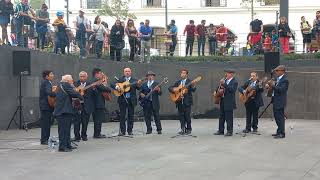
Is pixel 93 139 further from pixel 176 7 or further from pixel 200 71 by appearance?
pixel 176 7

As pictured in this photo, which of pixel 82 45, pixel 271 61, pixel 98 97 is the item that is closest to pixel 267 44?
pixel 271 61

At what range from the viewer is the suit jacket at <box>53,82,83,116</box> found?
13602 millimetres

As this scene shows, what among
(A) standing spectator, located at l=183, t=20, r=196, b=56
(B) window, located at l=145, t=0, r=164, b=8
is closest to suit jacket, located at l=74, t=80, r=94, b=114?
(A) standing spectator, located at l=183, t=20, r=196, b=56

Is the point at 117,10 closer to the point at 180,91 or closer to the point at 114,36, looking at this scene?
the point at 114,36

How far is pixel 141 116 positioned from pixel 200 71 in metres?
2.80

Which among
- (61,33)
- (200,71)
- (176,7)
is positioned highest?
(176,7)

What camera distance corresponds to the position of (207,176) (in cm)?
1070

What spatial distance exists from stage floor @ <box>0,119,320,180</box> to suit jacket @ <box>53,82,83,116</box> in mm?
959

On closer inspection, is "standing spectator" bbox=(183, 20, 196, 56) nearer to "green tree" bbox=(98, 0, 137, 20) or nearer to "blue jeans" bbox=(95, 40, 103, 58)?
"blue jeans" bbox=(95, 40, 103, 58)

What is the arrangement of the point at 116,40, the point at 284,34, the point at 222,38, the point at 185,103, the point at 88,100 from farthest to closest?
the point at 222,38 < the point at 284,34 < the point at 116,40 < the point at 185,103 < the point at 88,100

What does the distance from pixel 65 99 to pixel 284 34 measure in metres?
11.6

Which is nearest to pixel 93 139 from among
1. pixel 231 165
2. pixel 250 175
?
pixel 231 165

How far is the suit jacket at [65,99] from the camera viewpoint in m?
13.6

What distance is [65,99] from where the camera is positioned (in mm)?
13656
